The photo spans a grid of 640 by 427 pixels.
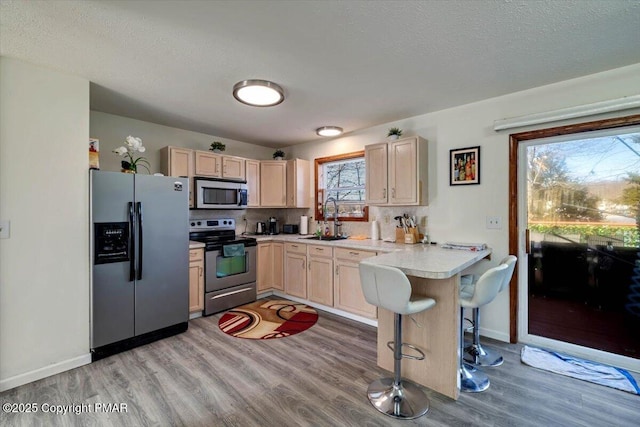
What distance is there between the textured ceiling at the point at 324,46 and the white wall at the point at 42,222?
11.0 inches

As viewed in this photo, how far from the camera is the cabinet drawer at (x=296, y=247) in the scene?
3.86m

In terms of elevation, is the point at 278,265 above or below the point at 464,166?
below

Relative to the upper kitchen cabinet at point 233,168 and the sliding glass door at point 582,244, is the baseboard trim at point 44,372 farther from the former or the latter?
the sliding glass door at point 582,244

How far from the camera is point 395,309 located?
5.91ft

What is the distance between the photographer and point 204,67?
2.25m

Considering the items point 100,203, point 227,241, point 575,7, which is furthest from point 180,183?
point 575,7

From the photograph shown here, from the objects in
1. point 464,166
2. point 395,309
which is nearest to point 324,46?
point 395,309

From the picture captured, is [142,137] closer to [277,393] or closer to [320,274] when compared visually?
[320,274]

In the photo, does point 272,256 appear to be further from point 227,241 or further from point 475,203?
point 475,203

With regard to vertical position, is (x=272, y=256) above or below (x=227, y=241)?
below

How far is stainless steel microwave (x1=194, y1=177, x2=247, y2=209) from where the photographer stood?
376cm

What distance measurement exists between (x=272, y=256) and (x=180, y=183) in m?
1.74

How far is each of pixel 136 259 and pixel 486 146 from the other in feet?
12.1

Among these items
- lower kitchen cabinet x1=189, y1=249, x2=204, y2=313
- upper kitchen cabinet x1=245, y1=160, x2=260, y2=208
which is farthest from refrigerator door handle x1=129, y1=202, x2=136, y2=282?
upper kitchen cabinet x1=245, y1=160, x2=260, y2=208
